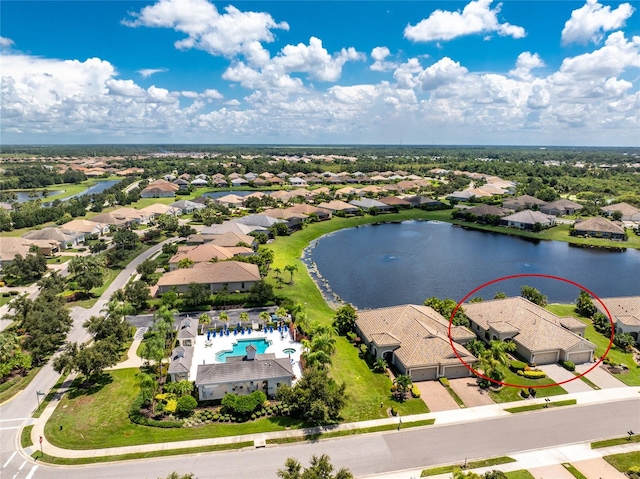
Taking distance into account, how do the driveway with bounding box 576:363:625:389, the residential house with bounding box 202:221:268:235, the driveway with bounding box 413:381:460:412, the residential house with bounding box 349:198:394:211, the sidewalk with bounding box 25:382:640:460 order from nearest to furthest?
the sidewalk with bounding box 25:382:640:460, the driveway with bounding box 413:381:460:412, the driveway with bounding box 576:363:625:389, the residential house with bounding box 202:221:268:235, the residential house with bounding box 349:198:394:211

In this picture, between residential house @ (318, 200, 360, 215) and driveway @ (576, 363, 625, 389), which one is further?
residential house @ (318, 200, 360, 215)

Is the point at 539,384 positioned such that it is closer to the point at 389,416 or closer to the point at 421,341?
the point at 421,341

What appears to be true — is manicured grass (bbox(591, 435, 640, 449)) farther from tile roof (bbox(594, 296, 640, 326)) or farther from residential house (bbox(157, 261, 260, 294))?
residential house (bbox(157, 261, 260, 294))

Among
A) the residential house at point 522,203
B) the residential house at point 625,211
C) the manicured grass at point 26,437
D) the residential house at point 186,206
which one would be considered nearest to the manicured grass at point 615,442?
the manicured grass at point 26,437

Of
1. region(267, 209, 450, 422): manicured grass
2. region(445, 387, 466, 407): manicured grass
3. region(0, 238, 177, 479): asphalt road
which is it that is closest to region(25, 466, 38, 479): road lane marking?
region(0, 238, 177, 479): asphalt road

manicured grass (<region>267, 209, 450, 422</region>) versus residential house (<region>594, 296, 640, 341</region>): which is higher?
residential house (<region>594, 296, 640, 341</region>)

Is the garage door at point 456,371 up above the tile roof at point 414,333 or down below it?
below

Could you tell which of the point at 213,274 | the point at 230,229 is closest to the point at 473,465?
the point at 213,274

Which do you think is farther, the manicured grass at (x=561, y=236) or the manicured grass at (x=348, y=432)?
the manicured grass at (x=561, y=236)

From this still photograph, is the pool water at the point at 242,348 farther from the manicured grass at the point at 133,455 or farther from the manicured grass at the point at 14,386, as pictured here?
the manicured grass at the point at 14,386
